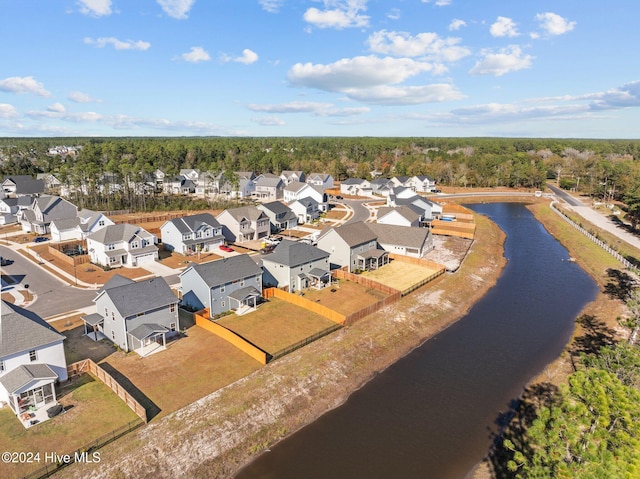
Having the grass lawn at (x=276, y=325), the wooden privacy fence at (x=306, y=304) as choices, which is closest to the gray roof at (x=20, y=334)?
the grass lawn at (x=276, y=325)

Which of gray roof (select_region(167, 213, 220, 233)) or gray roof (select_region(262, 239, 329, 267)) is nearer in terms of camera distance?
gray roof (select_region(262, 239, 329, 267))

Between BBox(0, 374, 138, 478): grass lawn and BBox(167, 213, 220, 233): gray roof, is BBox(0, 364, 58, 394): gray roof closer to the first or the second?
BBox(0, 374, 138, 478): grass lawn

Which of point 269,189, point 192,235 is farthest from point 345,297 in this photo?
point 269,189

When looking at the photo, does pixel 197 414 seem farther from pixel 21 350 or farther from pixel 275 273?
pixel 275 273

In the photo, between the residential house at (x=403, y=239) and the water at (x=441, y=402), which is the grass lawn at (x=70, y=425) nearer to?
the water at (x=441, y=402)

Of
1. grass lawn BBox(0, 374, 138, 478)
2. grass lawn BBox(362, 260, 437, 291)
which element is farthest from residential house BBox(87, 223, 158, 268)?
grass lawn BBox(362, 260, 437, 291)

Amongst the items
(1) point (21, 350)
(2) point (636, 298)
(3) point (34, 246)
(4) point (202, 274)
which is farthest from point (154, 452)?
(3) point (34, 246)

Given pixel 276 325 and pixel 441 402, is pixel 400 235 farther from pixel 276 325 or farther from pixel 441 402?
pixel 441 402
